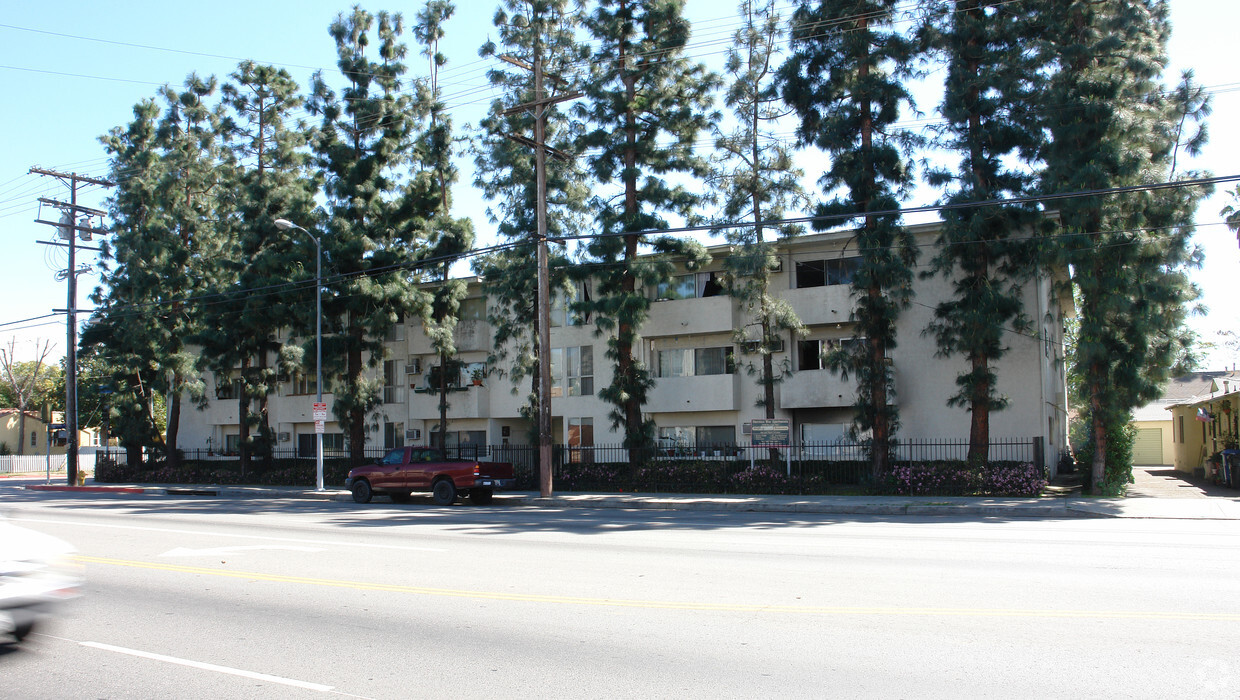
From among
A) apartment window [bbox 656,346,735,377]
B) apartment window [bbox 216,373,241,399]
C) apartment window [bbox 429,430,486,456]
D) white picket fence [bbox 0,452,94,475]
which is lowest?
white picket fence [bbox 0,452,94,475]

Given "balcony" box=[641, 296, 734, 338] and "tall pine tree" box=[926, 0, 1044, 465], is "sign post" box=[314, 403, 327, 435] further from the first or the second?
"tall pine tree" box=[926, 0, 1044, 465]

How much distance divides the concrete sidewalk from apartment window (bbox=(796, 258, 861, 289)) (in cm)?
951

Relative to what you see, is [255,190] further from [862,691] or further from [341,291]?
[862,691]

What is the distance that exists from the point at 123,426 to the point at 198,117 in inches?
613

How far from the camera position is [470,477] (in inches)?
961

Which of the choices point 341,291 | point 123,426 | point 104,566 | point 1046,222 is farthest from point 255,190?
point 1046,222

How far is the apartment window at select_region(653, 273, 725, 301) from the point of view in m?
32.7

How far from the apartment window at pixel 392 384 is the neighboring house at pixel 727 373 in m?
0.05

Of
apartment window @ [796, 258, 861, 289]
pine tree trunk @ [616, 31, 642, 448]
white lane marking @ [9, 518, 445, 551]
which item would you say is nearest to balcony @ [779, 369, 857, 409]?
apartment window @ [796, 258, 861, 289]

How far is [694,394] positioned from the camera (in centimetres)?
3209

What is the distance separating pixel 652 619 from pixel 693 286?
2590cm

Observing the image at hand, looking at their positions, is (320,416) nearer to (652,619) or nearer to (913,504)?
(913,504)

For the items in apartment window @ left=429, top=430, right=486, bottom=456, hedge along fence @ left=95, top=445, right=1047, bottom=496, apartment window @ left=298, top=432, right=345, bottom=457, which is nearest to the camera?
hedge along fence @ left=95, top=445, right=1047, bottom=496

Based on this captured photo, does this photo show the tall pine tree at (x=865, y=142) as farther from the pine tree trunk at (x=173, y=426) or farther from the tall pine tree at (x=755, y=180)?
the pine tree trunk at (x=173, y=426)
